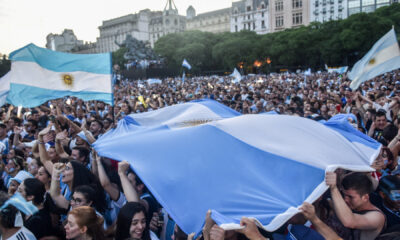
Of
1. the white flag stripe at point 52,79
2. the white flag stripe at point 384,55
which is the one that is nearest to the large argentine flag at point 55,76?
the white flag stripe at point 52,79

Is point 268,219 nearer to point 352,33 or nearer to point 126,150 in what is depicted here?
point 126,150

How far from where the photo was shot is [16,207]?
262 centimetres

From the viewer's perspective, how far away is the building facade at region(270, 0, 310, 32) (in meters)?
79.2

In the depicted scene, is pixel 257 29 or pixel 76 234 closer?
pixel 76 234

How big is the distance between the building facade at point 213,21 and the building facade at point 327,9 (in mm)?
35945

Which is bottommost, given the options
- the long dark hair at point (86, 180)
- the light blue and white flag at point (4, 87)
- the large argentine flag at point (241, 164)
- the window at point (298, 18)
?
the long dark hair at point (86, 180)

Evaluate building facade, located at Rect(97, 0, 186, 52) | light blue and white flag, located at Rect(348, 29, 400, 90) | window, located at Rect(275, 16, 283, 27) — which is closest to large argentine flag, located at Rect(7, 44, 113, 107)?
light blue and white flag, located at Rect(348, 29, 400, 90)

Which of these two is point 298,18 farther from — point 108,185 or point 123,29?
point 108,185

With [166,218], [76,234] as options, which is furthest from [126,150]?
[76,234]

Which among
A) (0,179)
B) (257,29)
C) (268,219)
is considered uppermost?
(257,29)

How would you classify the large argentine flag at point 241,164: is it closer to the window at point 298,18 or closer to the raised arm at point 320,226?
the raised arm at point 320,226

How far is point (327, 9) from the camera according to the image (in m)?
75.8

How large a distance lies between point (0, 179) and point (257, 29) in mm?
92218

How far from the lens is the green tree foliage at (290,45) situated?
42.1m
